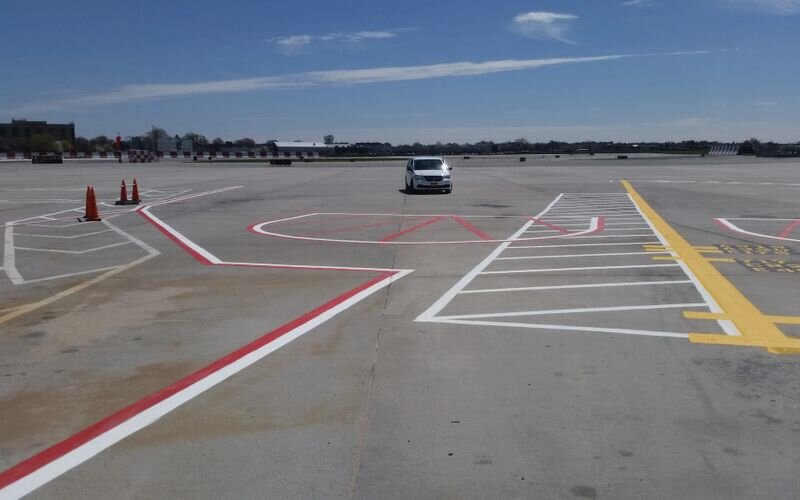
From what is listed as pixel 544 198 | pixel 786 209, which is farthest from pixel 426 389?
pixel 544 198

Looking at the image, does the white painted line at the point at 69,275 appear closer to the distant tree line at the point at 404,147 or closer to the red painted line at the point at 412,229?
the red painted line at the point at 412,229

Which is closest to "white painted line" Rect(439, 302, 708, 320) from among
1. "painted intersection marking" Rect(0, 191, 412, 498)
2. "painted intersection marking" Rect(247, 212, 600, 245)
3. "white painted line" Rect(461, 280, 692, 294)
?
"white painted line" Rect(461, 280, 692, 294)

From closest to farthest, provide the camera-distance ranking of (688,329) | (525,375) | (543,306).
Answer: (525,375), (688,329), (543,306)

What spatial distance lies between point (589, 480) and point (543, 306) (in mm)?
4708

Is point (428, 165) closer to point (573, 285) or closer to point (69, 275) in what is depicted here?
point (69, 275)

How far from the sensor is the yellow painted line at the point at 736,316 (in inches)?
292

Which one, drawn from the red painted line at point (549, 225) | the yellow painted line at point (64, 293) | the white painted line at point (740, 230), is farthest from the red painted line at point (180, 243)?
the white painted line at point (740, 230)

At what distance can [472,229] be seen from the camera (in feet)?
57.3

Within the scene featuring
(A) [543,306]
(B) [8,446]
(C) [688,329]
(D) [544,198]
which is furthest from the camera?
(D) [544,198]

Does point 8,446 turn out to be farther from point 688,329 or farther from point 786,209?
point 786,209

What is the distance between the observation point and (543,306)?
9.11 meters

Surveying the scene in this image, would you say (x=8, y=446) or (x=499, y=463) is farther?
(x=8, y=446)

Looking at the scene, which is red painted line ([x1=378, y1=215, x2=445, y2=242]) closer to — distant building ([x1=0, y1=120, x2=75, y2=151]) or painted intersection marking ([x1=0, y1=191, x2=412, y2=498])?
painted intersection marking ([x1=0, y1=191, x2=412, y2=498])

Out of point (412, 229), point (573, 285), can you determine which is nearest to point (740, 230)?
point (412, 229)
